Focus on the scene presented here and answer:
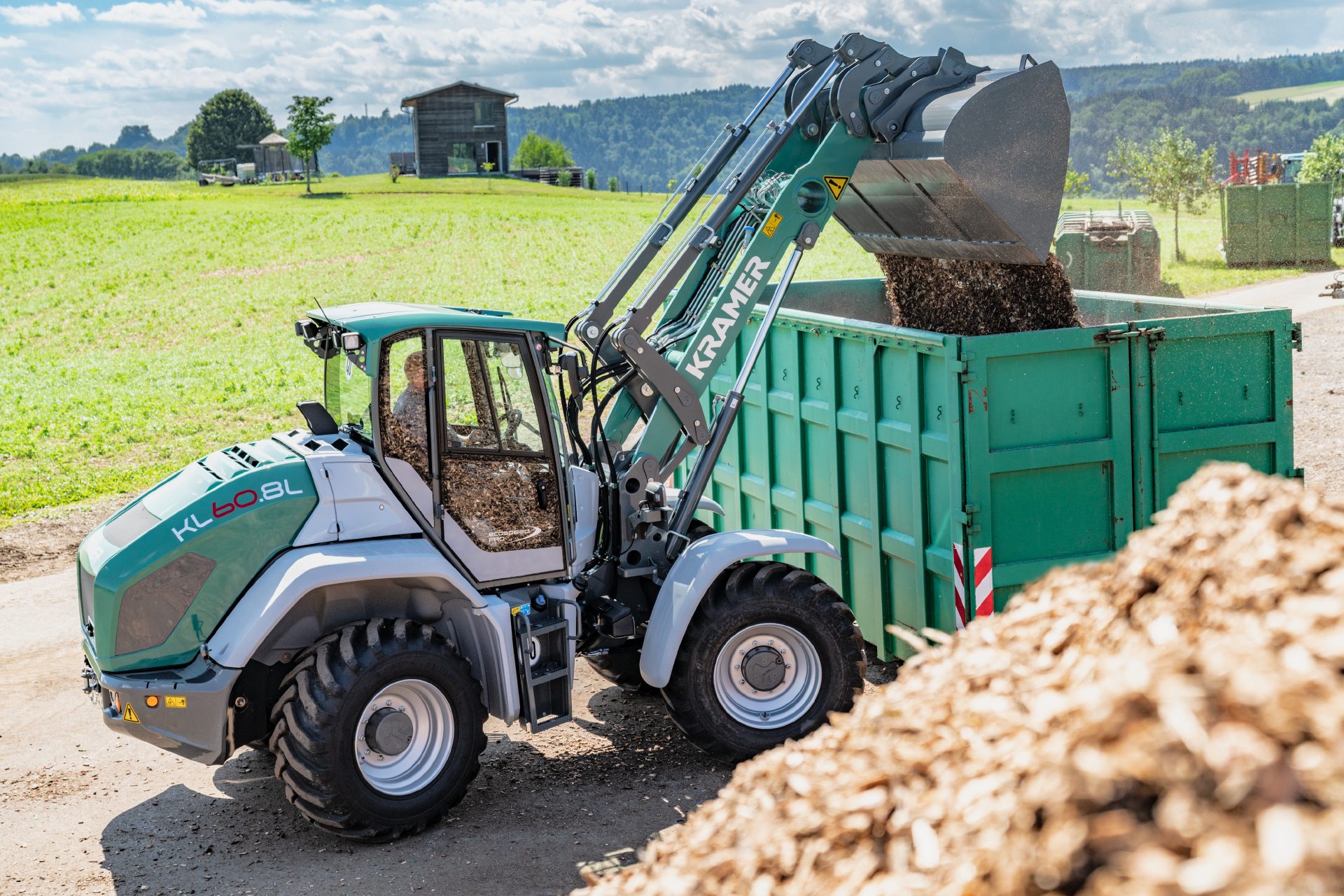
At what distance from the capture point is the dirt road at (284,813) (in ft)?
17.3

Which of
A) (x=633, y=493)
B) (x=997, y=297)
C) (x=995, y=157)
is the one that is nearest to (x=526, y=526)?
(x=633, y=493)

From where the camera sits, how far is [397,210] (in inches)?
2052

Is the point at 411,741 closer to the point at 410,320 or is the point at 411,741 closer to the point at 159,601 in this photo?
the point at 159,601

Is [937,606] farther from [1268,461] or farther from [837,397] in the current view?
[1268,461]

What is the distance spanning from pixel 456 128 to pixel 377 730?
3087 inches

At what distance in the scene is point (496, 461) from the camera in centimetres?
587

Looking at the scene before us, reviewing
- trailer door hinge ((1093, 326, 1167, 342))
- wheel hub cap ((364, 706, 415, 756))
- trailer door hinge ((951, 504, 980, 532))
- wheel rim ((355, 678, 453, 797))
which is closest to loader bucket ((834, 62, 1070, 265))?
trailer door hinge ((1093, 326, 1167, 342))

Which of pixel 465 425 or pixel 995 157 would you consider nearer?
pixel 465 425

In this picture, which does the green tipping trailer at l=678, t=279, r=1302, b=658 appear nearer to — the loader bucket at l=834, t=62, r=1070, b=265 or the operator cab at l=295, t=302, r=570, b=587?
the loader bucket at l=834, t=62, r=1070, b=265

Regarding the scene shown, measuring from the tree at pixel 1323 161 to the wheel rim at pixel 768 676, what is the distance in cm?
4272

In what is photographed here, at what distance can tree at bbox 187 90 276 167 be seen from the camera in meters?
126

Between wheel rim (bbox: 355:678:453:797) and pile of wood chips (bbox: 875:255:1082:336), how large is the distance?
3.96 m

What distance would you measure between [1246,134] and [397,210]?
138 m

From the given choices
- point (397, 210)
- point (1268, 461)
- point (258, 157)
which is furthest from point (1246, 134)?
point (1268, 461)
